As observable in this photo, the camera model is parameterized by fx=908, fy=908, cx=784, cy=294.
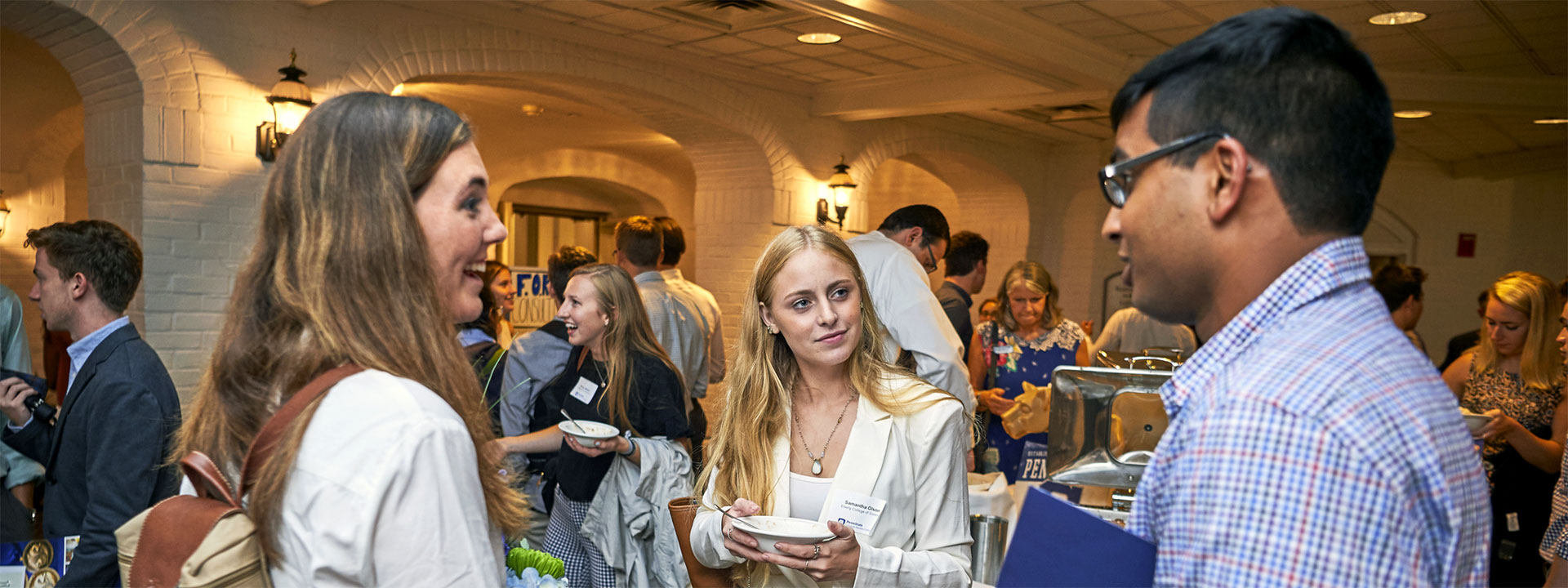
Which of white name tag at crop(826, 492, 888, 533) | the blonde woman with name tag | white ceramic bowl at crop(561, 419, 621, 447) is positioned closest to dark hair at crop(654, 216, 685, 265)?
white ceramic bowl at crop(561, 419, 621, 447)

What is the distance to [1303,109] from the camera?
28.7 inches

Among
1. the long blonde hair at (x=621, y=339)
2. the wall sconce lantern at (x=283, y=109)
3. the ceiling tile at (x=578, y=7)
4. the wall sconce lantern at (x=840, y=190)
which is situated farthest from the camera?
the wall sconce lantern at (x=840, y=190)

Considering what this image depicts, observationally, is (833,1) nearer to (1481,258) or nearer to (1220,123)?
(1220,123)

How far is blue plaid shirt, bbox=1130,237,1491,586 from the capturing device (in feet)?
2.03

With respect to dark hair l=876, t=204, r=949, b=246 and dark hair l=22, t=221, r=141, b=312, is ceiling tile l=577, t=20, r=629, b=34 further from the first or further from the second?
dark hair l=22, t=221, r=141, b=312

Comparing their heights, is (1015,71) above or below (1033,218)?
above

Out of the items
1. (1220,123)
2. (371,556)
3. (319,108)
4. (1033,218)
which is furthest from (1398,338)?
(1033,218)

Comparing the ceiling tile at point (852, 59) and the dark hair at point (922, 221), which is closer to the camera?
the dark hair at point (922, 221)

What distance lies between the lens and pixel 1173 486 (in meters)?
0.69

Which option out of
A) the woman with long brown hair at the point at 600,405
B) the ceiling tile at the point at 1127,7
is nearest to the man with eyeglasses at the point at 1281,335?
the woman with long brown hair at the point at 600,405

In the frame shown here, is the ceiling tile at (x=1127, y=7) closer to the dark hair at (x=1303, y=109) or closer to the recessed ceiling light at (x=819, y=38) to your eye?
the recessed ceiling light at (x=819, y=38)

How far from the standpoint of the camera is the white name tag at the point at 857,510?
167 centimetres

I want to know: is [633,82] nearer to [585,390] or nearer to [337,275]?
[585,390]

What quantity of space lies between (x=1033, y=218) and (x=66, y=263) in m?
8.78
